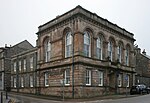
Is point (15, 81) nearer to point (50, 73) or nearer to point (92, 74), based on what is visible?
point (50, 73)

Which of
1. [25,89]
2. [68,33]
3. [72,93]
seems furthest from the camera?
[25,89]

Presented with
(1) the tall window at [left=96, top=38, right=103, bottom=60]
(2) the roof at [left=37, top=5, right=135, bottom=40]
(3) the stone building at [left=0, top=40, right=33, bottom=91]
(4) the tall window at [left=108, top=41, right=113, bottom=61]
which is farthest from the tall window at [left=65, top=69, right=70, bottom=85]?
(3) the stone building at [left=0, top=40, right=33, bottom=91]

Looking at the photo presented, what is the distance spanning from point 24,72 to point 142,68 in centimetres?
2669

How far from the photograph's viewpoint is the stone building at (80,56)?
29.3 meters

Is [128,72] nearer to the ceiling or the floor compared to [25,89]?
nearer to the ceiling

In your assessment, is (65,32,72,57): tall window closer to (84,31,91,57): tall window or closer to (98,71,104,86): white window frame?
(84,31,91,57): tall window

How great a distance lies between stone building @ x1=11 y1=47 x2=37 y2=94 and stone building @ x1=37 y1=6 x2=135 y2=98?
3934 mm

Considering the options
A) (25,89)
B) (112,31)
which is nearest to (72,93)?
(112,31)

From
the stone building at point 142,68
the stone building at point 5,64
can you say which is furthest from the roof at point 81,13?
the stone building at point 5,64

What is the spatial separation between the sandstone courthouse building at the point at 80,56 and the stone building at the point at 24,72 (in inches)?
41.1

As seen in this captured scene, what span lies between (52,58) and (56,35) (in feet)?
11.0

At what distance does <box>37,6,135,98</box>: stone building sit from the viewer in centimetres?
2933

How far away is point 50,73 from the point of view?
3416 centimetres

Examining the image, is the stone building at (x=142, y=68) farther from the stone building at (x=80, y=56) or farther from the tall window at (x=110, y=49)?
the tall window at (x=110, y=49)
